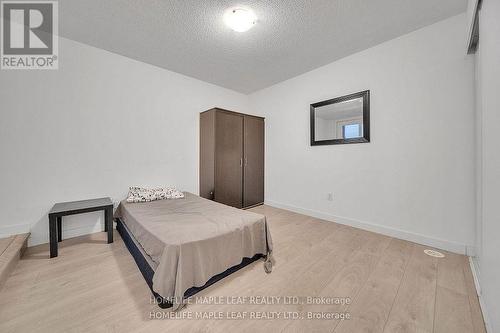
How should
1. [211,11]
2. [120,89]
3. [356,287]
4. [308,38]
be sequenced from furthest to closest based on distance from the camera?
[120,89]
[308,38]
[211,11]
[356,287]

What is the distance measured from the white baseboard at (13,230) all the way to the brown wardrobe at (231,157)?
227cm

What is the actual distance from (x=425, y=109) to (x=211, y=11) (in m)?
2.69

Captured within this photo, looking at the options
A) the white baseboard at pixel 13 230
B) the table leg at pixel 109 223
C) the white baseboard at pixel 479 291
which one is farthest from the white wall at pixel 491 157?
the white baseboard at pixel 13 230

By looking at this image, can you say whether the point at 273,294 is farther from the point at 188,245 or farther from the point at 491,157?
the point at 491,157

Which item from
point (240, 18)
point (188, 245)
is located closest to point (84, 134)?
point (188, 245)

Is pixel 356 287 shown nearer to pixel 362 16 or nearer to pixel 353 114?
pixel 353 114

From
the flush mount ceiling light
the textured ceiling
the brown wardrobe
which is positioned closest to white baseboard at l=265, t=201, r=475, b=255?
the brown wardrobe

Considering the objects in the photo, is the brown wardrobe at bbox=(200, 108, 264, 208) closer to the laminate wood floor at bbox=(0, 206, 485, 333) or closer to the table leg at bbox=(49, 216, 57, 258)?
the laminate wood floor at bbox=(0, 206, 485, 333)

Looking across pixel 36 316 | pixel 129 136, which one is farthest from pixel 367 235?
pixel 129 136

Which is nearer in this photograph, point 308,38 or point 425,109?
point 425,109

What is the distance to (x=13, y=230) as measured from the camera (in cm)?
213

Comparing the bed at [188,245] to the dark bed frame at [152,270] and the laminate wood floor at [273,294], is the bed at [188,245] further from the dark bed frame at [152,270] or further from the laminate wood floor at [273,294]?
the laminate wood floor at [273,294]

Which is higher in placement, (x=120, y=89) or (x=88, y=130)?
(x=120, y=89)

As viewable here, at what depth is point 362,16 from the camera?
81.7 inches
